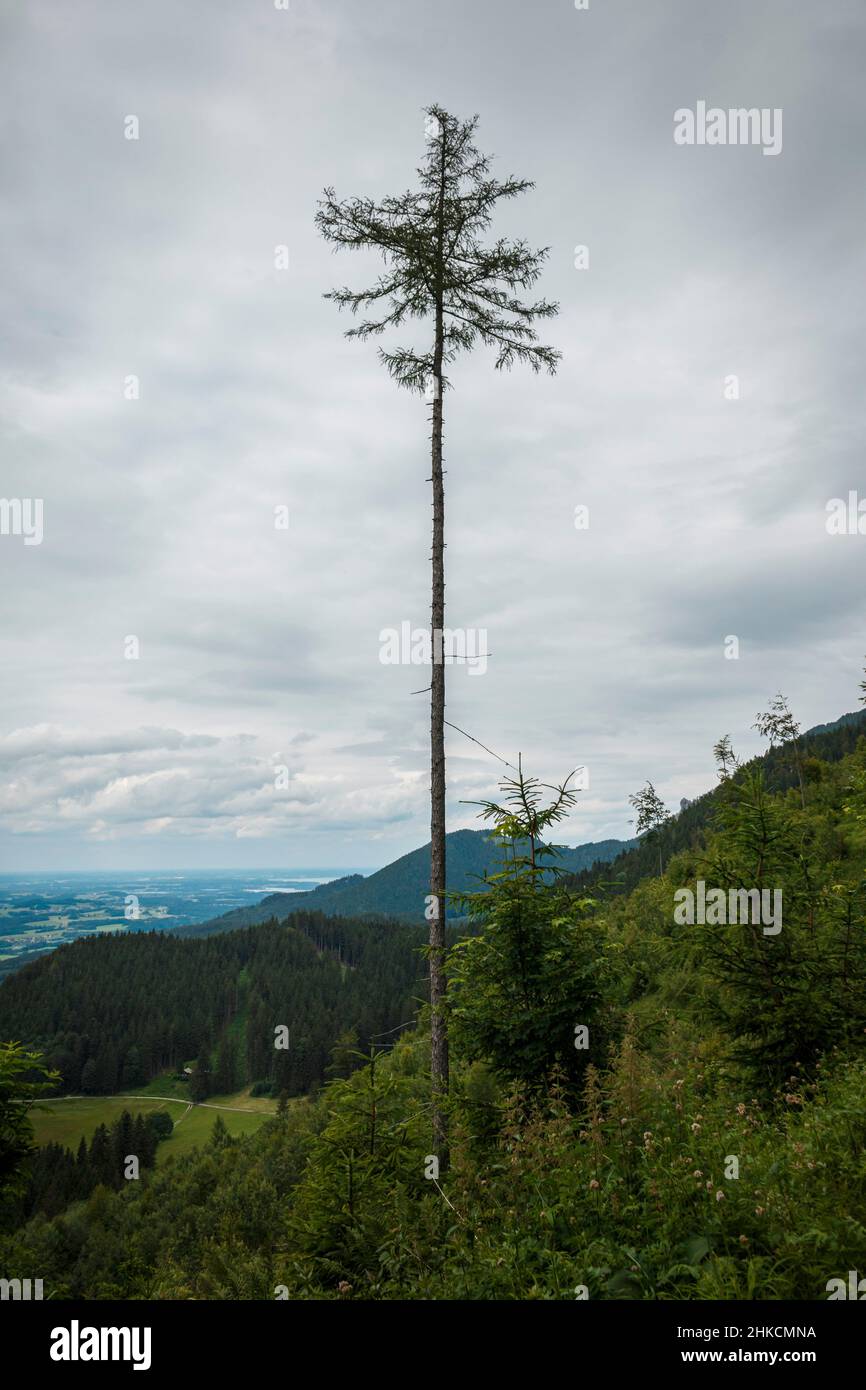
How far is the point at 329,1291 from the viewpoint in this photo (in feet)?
20.8

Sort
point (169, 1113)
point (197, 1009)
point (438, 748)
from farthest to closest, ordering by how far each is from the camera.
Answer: point (197, 1009)
point (169, 1113)
point (438, 748)

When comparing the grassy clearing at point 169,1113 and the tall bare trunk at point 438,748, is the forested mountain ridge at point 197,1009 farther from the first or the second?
the tall bare trunk at point 438,748

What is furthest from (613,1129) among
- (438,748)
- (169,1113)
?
(169,1113)

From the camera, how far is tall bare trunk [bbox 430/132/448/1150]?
10406mm

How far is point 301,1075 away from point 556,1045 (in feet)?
501

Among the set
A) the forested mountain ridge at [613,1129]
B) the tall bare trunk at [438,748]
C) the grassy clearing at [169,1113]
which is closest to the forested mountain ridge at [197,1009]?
the grassy clearing at [169,1113]

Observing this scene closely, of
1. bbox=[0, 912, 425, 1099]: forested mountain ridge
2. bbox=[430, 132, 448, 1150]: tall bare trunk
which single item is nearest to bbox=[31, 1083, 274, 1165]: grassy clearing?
bbox=[0, 912, 425, 1099]: forested mountain ridge

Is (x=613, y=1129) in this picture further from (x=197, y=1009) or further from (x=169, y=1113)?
(x=197, y=1009)

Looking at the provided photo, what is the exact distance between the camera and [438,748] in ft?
37.9

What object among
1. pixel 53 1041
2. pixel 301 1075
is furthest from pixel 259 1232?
pixel 53 1041

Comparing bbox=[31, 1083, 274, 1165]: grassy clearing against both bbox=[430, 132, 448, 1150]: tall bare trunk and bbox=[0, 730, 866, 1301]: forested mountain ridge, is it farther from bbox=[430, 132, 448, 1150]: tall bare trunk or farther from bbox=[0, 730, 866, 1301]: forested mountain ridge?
bbox=[0, 730, 866, 1301]: forested mountain ridge

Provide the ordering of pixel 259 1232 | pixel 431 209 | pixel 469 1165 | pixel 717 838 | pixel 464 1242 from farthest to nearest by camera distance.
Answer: pixel 259 1232 < pixel 431 209 < pixel 717 838 < pixel 469 1165 < pixel 464 1242

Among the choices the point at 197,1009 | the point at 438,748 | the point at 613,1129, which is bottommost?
the point at 197,1009
